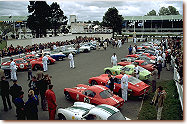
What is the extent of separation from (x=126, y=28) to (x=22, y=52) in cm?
6172

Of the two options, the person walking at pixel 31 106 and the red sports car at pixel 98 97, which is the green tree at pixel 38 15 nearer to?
the red sports car at pixel 98 97

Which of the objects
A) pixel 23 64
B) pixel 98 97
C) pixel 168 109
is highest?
pixel 23 64

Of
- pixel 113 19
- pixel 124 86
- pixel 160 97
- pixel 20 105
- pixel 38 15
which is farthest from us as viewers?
pixel 113 19

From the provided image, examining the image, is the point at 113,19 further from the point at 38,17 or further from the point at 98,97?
the point at 98,97

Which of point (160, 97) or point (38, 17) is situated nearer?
point (160, 97)

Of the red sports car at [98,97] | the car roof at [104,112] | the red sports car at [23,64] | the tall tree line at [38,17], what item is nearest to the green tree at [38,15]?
the tall tree line at [38,17]

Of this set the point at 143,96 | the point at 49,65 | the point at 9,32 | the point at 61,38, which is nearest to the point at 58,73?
the point at 49,65

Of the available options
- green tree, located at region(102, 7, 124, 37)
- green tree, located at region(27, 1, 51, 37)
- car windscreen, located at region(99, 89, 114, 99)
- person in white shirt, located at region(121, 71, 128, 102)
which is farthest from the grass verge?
green tree, located at region(102, 7, 124, 37)

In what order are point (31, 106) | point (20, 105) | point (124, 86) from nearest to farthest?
1. point (31, 106)
2. point (20, 105)
3. point (124, 86)

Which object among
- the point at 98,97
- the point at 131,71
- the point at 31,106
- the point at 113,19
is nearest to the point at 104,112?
the point at 98,97

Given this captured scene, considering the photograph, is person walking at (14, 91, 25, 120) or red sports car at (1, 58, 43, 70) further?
red sports car at (1, 58, 43, 70)

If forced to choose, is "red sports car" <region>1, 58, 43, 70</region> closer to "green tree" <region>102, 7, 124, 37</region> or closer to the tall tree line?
the tall tree line

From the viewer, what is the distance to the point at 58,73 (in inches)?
629

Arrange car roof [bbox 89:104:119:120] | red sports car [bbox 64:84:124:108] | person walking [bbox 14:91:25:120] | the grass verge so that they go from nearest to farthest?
1. car roof [bbox 89:104:119:120]
2. person walking [bbox 14:91:25:120]
3. the grass verge
4. red sports car [bbox 64:84:124:108]
